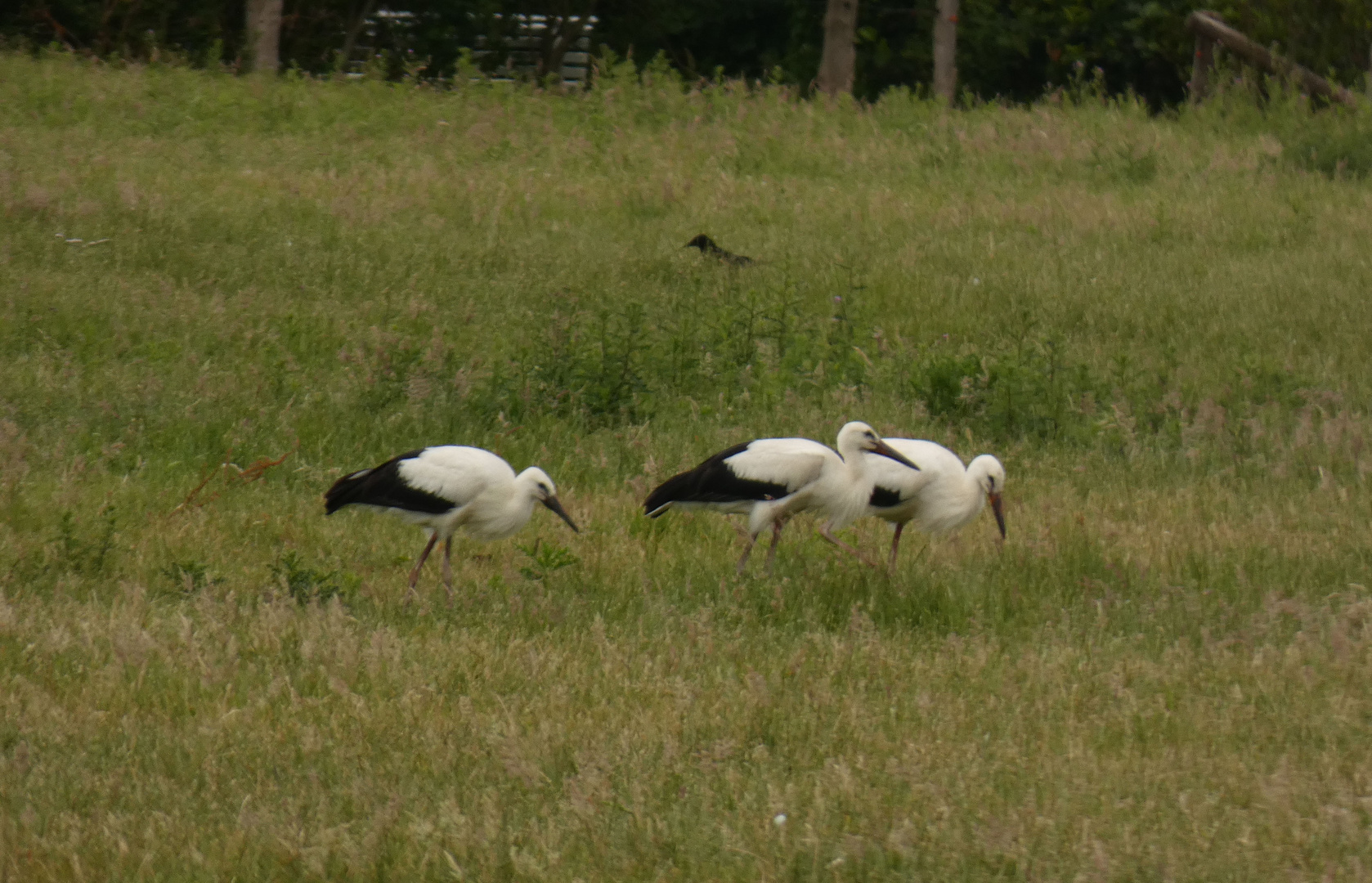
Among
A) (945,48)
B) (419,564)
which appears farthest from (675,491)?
(945,48)

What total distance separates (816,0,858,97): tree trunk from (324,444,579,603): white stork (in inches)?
796

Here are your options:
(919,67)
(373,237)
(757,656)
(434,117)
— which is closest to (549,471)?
(757,656)

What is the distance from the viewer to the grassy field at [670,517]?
474cm

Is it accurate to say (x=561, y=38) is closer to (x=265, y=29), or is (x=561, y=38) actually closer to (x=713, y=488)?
(x=265, y=29)

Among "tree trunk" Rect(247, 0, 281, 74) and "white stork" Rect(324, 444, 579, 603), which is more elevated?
"tree trunk" Rect(247, 0, 281, 74)

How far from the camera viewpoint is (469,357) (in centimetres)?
1162

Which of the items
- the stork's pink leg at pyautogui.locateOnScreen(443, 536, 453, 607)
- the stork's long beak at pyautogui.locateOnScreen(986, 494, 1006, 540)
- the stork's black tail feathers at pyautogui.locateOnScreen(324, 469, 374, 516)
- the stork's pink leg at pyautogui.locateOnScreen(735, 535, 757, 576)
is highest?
the stork's long beak at pyautogui.locateOnScreen(986, 494, 1006, 540)

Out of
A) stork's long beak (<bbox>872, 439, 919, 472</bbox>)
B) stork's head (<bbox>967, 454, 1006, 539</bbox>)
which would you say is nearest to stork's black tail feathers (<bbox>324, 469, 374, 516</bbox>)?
stork's long beak (<bbox>872, 439, 919, 472</bbox>)

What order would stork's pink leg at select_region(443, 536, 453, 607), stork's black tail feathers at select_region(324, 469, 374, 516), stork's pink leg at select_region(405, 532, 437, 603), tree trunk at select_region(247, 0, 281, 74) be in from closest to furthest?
stork's pink leg at select_region(443, 536, 453, 607) < stork's pink leg at select_region(405, 532, 437, 603) < stork's black tail feathers at select_region(324, 469, 374, 516) < tree trunk at select_region(247, 0, 281, 74)

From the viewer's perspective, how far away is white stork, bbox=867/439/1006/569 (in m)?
7.86

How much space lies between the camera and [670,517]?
8617 millimetres

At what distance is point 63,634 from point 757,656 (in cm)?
258

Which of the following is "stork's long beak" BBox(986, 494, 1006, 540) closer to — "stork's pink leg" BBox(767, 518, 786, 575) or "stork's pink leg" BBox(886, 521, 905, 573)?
"stork's pink leg" BBox(886, 521, 905, 573)

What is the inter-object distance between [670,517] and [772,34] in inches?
1232
